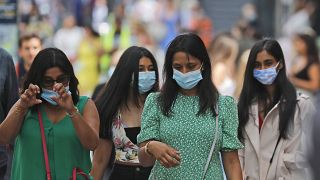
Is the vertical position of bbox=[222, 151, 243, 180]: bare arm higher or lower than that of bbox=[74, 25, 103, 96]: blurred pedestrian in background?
higher

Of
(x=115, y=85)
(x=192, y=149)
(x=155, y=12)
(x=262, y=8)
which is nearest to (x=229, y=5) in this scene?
(x=262, y=8)

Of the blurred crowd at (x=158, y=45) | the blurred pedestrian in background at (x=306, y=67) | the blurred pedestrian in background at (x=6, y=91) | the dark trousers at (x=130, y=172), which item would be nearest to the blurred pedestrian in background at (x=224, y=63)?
the blurred crowd at (x=158, y=45)

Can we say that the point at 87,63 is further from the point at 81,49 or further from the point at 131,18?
the point at 131,18

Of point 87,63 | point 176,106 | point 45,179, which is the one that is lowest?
point 87,63

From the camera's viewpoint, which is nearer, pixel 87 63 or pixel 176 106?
pixel 176 106

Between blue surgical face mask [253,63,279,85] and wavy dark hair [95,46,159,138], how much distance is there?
0.75 metres

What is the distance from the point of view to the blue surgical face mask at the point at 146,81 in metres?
7.95

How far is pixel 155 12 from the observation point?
931 inches

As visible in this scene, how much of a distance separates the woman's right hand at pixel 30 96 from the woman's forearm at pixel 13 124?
0.20 feet

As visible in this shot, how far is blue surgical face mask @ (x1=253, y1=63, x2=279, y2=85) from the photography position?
7805 mm

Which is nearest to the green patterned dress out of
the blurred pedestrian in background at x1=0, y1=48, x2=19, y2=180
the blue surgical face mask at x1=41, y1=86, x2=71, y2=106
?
the blue surgical face mask at x1=41, y1=86, x2=71, y2=106

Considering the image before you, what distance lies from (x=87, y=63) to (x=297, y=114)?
12176 millimetres

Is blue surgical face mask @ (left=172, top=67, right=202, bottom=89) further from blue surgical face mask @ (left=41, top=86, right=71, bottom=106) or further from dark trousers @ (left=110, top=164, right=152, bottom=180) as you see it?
dark trousers @ (left=110, top=164, right=152, bottom=180)

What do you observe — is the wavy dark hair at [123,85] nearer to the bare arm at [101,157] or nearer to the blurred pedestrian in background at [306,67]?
the bare arm at [101,157]
